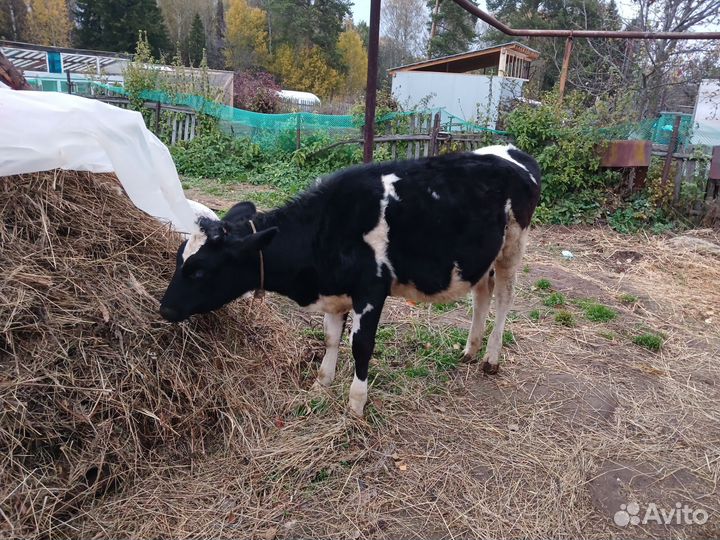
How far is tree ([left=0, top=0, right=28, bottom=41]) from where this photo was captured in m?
41.0

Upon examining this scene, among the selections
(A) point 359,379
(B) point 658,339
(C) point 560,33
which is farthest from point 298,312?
(C) point 560,33

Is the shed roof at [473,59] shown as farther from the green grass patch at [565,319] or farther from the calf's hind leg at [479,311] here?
the calf's hind leg at [479,311]

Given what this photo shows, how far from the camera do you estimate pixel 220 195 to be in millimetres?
10398

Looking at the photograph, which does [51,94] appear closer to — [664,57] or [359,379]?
[359,379]

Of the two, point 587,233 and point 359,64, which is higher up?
point 359,64

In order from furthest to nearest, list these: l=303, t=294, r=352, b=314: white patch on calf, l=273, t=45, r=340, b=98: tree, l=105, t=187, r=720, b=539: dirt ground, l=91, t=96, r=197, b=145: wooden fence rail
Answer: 1. l=273, t=45, r=340, b=98: tree
2. l=91, t=96, r=197, b=145: wooden fence rail
3. l=303, t=294, r=352, b=314: white patch on calf
4. l=105, t=187, r=720, b=539: dirt ground

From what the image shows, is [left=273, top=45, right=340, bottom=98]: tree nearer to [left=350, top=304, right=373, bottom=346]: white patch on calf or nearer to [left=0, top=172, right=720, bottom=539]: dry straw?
[left=0, top=172, right=720, bottom=539]: dry straw

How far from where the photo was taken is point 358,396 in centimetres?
351

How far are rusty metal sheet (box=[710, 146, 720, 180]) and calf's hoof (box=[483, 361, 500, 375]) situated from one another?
7.54 meters

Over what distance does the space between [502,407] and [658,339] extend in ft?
7.21

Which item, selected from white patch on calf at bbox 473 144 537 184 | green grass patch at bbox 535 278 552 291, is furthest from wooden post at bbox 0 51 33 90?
green grass patch at bbox 535 278 552 291

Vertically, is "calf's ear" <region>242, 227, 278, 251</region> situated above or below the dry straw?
above

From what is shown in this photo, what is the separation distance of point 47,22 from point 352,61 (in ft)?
89.5

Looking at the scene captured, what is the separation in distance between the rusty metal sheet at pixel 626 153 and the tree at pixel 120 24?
130 feet
